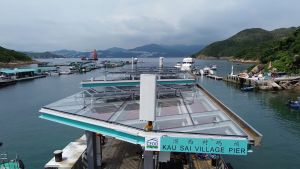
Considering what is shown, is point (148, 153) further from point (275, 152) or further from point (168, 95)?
point (275, 152)

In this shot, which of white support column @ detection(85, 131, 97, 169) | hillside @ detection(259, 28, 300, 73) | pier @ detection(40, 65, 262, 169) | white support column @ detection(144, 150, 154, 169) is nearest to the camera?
pier @ detection(40, 65, 262, 169)

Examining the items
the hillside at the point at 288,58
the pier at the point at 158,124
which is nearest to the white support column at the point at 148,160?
the pier at the point at 158,124

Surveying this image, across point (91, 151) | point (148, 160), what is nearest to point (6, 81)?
point (91, 151)

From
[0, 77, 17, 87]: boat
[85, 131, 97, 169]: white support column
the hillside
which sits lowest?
[0, 77, 17, 87]: boat

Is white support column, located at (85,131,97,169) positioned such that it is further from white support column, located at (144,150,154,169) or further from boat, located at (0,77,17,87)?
boat, located at (0,77,17,87)

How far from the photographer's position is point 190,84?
20.1m

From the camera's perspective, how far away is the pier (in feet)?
31.4

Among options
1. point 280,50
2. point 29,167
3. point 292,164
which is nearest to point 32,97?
point 29,167

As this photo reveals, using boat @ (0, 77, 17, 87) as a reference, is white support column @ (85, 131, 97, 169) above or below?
above

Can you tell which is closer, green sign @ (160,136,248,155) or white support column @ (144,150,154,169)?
green sign @ (160,136,248,155)

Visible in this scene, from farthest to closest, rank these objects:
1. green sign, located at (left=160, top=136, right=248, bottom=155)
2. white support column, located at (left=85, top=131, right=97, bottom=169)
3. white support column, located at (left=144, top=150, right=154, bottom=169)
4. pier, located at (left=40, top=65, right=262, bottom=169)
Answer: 1. white support column, located at (left=85, top=131, right=97, bottom=169)
2. white support column, located at (left=144, top=150, right=154, bottom=169)
3. pier, located at (left=40, top=65, right=262, bottom=169)
4. green sign, located at (left=160, top=136, right=248, bottom=155)

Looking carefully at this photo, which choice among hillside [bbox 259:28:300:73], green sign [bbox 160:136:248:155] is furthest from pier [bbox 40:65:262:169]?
hillside [bbox 259:28:300:73]

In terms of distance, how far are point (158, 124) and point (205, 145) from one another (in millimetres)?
2226

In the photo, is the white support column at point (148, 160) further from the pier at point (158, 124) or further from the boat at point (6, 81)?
the boat at point (6, 81)
